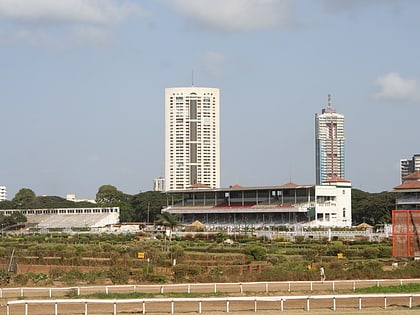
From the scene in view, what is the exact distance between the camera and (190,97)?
186 metres

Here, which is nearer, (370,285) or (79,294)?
(79,294)

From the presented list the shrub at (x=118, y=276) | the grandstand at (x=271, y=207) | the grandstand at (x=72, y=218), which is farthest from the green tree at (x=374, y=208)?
the shrub at (x=118, y=276)

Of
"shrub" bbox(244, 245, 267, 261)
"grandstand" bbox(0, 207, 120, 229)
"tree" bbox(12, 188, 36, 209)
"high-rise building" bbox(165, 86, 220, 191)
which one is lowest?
"shrub" bbox(244, 245, 267, 261)

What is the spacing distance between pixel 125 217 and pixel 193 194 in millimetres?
15123

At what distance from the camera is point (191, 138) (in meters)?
184

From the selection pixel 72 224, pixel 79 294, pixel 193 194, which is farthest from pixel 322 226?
pixel 79 294

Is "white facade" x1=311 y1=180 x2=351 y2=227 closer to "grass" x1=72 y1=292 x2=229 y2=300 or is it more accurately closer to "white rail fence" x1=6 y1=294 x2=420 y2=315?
"grass" x1=72 y1=292 x2=229 y2=300

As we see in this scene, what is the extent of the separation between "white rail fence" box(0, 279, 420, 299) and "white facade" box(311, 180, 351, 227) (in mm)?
65826

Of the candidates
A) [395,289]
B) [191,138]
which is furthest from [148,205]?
[395,289]

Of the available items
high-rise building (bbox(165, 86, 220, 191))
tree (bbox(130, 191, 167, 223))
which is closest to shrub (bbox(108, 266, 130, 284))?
tree (bbox(130, 191, 167, 223))

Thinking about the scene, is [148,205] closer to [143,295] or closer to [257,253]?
[257,253]

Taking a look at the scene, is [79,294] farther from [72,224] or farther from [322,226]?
[72,224]

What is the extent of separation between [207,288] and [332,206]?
232 feet

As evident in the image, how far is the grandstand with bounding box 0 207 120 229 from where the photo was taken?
113 m
